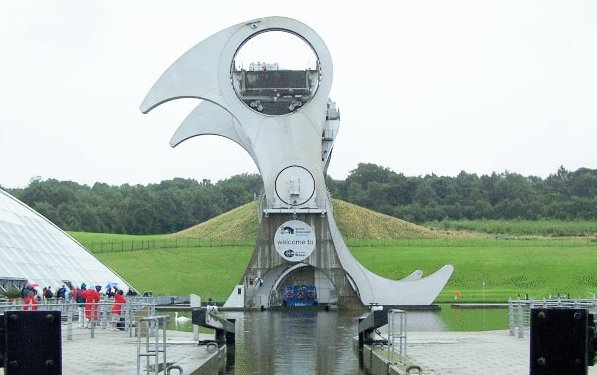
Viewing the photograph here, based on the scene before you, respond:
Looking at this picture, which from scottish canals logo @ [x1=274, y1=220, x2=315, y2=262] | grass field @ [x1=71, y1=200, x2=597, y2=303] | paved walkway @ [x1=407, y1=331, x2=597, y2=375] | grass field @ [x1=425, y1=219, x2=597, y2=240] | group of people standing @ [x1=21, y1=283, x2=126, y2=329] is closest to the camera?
paved walkway @ [x1=407, y1=331, x2=597, y2=375]

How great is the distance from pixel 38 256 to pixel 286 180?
10493 mm

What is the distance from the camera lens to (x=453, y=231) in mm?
84938

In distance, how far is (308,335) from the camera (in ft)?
76.8

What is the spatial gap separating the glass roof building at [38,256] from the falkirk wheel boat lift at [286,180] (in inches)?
240

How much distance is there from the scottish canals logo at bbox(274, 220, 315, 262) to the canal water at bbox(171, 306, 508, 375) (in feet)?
7.39

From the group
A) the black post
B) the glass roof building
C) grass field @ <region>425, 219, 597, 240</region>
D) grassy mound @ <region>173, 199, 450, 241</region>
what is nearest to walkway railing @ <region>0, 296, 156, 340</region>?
the glass roof building

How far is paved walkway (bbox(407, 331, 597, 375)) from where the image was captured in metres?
13.1

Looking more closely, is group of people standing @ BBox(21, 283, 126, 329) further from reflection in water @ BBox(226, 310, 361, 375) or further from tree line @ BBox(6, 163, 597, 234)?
tree line @ BBox(6, 163, 597, 234)

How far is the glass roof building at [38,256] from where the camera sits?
31688 mm

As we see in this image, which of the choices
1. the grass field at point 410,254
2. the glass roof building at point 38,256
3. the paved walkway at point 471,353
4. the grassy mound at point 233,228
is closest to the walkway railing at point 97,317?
the glass roof building at point 38,256

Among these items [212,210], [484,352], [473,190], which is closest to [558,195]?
[473,190]

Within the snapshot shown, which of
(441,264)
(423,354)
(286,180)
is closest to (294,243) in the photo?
(286,180)

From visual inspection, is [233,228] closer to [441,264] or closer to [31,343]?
[441,264]

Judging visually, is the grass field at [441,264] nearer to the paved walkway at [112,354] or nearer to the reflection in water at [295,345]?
the reflection in water at [295,345]
